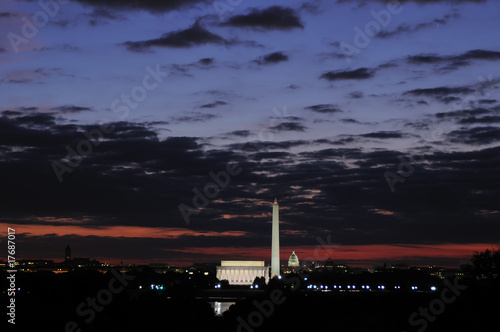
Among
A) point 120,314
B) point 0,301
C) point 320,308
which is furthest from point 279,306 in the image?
point 0,301

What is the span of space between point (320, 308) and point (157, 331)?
72.6 feet

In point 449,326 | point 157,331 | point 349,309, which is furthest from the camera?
point 349,309

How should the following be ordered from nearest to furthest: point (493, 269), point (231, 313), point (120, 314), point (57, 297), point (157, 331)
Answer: point (493, 269), point (157, 331), point (120, 314), point (231, 313), point (57, 297)

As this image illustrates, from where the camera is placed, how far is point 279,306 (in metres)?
90.8

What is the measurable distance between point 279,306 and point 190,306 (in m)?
16.1

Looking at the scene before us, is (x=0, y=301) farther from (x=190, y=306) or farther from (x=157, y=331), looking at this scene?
(x=157, y=331)

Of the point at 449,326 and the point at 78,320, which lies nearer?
the point at 449,326

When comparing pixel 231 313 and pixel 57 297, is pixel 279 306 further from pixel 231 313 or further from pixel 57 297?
pixel 57 297

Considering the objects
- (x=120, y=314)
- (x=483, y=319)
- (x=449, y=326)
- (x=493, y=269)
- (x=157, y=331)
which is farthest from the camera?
(x=120, y=314)

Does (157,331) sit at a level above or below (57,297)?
below

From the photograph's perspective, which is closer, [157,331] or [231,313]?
[157,331]

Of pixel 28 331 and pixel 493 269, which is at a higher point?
pixel 493 269

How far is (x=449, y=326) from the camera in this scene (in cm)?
6228

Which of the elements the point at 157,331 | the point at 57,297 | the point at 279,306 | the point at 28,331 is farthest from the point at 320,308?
the point at 57,297
